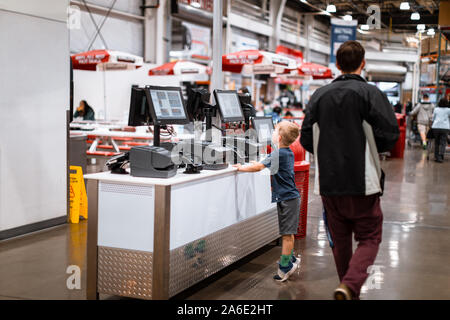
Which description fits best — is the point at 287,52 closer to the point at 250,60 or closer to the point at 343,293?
the point at 250,60

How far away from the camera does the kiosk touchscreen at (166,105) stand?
3914 mm

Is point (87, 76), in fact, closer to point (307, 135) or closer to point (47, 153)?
point (47, 153)

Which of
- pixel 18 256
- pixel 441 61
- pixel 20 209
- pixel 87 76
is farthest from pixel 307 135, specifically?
pixel 441 61

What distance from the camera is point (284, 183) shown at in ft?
14.8

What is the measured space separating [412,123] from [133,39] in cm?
1039

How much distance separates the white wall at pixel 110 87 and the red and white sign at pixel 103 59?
5.38 ft

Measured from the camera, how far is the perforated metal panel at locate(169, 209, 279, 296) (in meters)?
3.80

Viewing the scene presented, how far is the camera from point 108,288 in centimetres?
373

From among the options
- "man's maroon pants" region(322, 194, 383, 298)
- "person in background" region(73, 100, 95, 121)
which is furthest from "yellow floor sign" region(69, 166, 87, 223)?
"person in background" region(73, 100, 95, 121)

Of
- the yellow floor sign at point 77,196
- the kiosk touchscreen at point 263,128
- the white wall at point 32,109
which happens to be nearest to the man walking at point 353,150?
the kiosk touchscreen at point 263,128

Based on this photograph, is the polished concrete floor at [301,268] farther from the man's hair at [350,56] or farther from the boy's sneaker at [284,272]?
the man's hair at [350,56]

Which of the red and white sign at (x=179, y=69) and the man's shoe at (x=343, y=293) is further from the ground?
the red and white sign at (x=179, y=69)

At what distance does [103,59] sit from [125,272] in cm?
901

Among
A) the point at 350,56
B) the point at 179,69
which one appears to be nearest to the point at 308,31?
the point at 179,69
